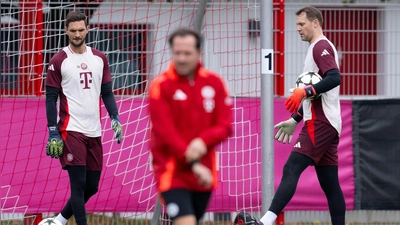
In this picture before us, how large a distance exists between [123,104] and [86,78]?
76.9 inches

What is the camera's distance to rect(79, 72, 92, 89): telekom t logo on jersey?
7.43 m

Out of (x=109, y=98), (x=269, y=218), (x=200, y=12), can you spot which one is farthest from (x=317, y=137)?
(x=109, y=98)

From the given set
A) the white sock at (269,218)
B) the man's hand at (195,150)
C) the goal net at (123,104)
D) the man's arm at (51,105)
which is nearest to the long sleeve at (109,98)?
the man's arm at (51,105)

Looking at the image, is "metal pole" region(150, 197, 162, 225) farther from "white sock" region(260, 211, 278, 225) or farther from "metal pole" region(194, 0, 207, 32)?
"metal pole" region(194, 0, 207, 32)

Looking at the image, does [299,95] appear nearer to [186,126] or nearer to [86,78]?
[86,78]

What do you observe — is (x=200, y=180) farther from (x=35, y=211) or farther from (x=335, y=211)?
(x=35, y=211)

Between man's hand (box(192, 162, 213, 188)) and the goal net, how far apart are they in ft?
13.5

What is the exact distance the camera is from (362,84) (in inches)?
390

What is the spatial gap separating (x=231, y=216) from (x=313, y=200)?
90 centimetres

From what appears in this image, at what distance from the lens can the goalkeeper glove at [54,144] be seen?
726 cm

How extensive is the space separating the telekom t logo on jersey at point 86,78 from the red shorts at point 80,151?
408 mm

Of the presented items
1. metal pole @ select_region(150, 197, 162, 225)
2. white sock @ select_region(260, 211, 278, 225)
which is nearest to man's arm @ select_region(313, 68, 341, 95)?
white sock @ select_region(260, 211, 278, 225)

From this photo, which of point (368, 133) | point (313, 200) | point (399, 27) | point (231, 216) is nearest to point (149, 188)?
point (231, 216)

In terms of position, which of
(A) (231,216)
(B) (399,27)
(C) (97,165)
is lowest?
(A) (231,216)
